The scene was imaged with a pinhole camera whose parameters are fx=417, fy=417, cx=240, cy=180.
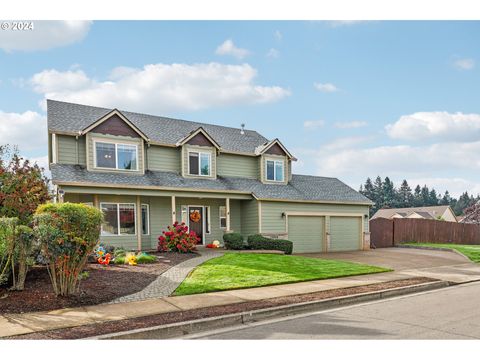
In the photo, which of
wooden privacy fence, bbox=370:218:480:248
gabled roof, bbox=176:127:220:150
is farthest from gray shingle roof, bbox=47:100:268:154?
wooden privacy fence, bbox=370:218:480:248

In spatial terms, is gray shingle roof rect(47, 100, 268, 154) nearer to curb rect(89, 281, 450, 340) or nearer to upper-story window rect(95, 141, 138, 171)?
upper-story window rect(95, 141, 138, 171)

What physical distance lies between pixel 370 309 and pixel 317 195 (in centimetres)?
1623

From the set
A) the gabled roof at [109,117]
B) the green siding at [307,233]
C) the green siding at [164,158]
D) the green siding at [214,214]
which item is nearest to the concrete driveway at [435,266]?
the green siding at [307,233]

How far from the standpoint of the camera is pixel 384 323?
7391mm

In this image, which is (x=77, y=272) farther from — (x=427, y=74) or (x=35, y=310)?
(x=427, y=74)

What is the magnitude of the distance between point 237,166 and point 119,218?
25.6 feet

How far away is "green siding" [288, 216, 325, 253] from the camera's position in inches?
923

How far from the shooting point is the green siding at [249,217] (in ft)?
73.5

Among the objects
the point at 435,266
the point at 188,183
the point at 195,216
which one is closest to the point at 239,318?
the point at 435,266

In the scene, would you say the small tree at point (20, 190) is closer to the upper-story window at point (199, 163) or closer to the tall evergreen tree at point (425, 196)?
the upper-story window at point (199, 163)

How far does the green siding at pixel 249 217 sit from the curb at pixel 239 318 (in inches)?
471

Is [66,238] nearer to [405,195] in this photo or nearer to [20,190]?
[20,190]

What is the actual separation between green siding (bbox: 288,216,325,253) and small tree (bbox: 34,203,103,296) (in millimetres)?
15415

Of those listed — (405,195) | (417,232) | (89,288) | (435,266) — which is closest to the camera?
(89,288)
